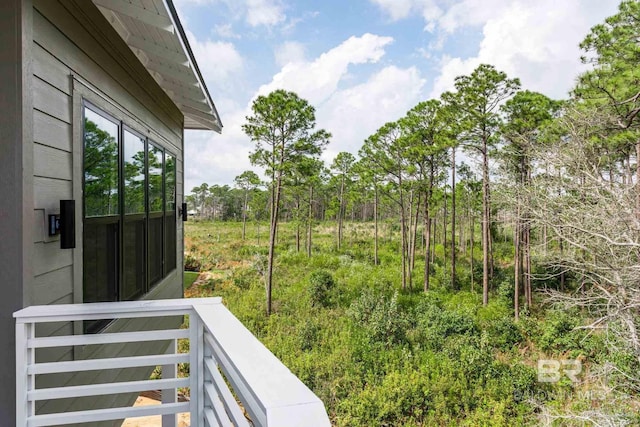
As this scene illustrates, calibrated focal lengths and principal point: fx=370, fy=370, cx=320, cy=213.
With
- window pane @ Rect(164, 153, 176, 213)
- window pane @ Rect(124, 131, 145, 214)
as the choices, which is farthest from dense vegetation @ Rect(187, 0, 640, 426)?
window pane @ Rect(124, 131, 145, 214)

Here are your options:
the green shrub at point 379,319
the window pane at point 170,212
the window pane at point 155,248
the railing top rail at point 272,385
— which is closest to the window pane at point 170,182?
the window pane at point 170,212

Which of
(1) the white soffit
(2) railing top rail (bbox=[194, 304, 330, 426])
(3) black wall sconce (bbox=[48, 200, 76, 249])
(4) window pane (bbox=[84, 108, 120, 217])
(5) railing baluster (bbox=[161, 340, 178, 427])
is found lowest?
(5) railing baluster (bbox=[161, 340, 178, 427])

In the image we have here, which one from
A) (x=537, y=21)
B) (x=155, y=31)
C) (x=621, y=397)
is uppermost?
(x=537, y=21)

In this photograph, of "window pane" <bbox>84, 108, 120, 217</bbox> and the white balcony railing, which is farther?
"window pane" <bbox>84, 108, 120, 217</bbox>

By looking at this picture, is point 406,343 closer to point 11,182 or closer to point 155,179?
point 155,179

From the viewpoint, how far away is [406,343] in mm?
9805

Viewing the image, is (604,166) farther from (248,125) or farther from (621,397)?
(248,125)

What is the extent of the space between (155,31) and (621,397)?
886 centimetres

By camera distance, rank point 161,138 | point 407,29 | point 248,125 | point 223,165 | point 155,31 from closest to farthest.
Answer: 1. point 155,31
2. point 161,138
3. point 248,125
4. point 407,29
5. point 223,165

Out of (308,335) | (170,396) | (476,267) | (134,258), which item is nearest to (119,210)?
(134,258)

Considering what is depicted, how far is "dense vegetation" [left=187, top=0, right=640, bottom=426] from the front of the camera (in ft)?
23.4

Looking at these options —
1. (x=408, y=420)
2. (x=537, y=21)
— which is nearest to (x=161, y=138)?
(x=408, y=420)

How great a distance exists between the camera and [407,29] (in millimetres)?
19594

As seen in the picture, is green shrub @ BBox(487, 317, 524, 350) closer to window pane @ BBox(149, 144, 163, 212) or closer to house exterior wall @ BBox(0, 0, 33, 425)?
window pane @ BBox(149, 144, 163, 212)
